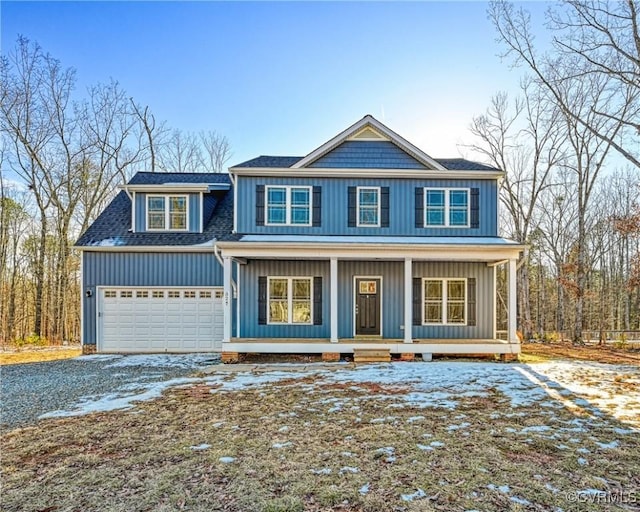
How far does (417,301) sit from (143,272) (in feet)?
26.5

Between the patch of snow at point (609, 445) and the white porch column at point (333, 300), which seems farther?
the white porch column at point (333, 300)

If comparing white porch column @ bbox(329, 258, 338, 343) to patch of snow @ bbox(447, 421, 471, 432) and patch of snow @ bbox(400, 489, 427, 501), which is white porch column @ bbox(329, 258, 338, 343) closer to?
patch of snow @ bbox(447, 421, 471, 432)

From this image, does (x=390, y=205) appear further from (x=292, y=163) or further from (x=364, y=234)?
(x=292, y=163)

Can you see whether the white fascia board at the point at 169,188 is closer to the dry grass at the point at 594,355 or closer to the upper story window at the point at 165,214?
the upper story window at the point at 165,214

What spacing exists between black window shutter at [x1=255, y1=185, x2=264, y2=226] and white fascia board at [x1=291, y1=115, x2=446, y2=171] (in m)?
1.12

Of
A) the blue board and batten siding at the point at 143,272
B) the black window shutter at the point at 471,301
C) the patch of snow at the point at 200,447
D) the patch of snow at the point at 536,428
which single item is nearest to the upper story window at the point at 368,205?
the black window shutter at the point at 471,301

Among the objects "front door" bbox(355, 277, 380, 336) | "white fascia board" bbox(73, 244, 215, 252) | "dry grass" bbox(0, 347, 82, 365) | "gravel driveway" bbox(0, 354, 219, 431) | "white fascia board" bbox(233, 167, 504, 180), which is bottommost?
"dry grass" bbox(0, 347, 82, 365)

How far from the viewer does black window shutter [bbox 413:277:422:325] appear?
443 inches

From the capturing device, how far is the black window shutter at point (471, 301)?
36.9ft

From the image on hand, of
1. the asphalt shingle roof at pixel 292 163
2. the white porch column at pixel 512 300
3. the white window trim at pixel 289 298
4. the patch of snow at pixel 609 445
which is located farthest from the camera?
the asphalt shingle roof at pixel 292 163

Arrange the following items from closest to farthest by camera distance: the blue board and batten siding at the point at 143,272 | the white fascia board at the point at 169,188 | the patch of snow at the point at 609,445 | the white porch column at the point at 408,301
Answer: the patch of snow at the point at 609,445
the white porch column at the point at 408,301
the blue board and batten siding at the point at 143,272
the white fascia board at the point at 169,188

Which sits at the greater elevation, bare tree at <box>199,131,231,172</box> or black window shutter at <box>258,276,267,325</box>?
bare tree at <box>199,131,231,172</box>

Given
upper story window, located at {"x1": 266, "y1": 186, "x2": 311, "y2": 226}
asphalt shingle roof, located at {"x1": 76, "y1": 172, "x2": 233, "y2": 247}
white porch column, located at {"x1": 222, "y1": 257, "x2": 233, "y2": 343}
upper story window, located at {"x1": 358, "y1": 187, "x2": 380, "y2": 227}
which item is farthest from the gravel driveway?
upper story window, located at {"x1": 358, "y1": 187, "x2": 380, "y2": 227}

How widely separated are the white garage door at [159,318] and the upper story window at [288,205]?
289 centimetres
